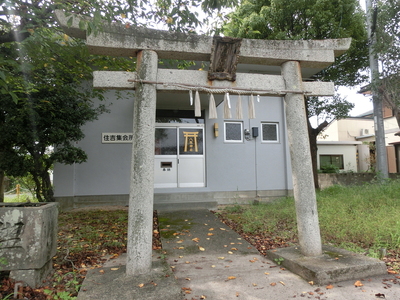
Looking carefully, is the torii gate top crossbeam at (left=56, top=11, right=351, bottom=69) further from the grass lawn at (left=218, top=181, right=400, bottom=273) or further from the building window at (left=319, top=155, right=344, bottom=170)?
the building window at (left=319, top=155, right=344, bottom=170)

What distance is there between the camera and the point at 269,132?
31.7 ft

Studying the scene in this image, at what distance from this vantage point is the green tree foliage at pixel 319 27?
8.76 metres

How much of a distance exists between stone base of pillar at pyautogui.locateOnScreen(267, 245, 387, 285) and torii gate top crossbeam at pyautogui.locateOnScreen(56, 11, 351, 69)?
10.1 feet

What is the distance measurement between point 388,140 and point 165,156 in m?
18.4

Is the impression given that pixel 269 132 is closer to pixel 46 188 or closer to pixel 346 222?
pixel 346 222

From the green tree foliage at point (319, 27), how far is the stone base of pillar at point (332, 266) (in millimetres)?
6939

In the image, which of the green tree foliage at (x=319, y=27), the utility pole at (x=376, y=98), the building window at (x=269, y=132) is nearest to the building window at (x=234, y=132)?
the building window at (x=269, y=132)

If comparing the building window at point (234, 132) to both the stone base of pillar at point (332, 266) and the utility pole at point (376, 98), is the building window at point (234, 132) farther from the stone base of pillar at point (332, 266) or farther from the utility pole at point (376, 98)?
the stone base of pillar at point (332, 266)

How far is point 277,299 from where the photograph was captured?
9.27 feet

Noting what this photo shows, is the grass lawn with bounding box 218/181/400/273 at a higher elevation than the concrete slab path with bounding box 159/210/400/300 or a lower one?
higher

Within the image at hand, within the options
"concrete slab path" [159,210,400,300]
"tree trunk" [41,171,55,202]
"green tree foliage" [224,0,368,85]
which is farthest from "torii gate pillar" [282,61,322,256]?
"tree trunk" [41,171,55,202]

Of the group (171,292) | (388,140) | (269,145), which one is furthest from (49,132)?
(388,140)

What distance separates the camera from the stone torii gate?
3.33 meters

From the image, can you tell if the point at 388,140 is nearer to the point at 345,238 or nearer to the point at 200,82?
the point at 345,238
